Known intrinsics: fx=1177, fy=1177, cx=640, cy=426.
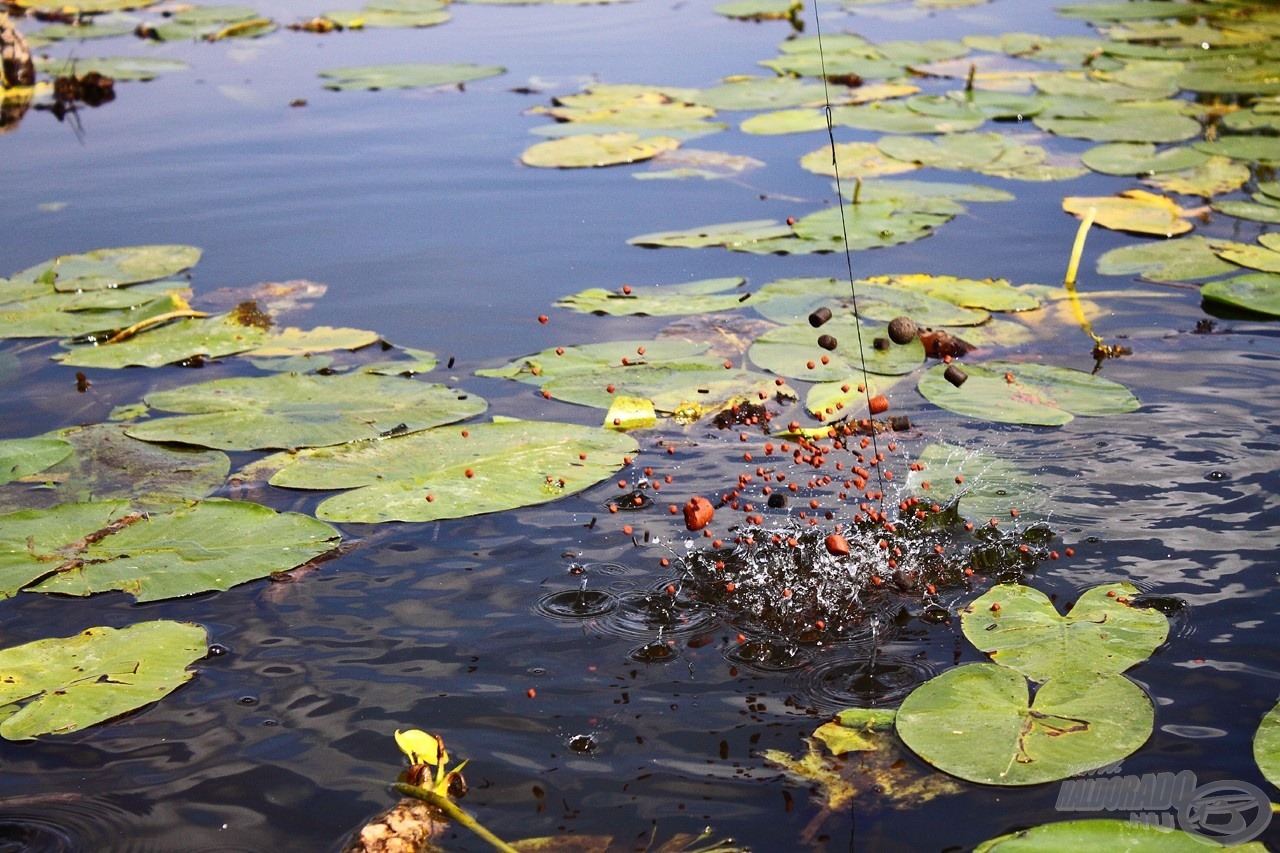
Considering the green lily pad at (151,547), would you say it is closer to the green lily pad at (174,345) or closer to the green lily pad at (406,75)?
the green lily pad at (174,345)

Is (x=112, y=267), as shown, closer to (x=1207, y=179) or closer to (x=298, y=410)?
(x=298, y=410)

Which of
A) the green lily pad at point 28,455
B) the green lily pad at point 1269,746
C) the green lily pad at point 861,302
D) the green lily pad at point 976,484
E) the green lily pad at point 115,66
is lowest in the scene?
the green lily pad at point 28,455

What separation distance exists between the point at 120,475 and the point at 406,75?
6.16 meters

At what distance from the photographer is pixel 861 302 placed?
4922 mm

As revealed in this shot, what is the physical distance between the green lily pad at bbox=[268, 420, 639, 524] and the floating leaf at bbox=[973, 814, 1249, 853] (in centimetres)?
175

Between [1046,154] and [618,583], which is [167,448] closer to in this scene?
[618,583]

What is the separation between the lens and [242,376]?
4.61 meters

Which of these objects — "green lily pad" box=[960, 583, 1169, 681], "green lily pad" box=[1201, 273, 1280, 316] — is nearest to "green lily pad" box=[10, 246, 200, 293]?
"green lily pad" box=[960, 583, 1169, 681]

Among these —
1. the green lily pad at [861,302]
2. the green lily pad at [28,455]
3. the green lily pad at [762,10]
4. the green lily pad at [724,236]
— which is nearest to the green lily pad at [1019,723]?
the green lily pad at [861,302]

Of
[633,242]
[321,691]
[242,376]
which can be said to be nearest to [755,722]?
[321,691]

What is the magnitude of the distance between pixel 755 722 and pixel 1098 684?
776 mm

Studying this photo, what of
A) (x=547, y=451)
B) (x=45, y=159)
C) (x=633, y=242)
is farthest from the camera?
(x=45, y=159)

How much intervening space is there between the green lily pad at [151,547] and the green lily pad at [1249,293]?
3.64 meters

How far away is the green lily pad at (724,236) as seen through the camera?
5.64 meters
